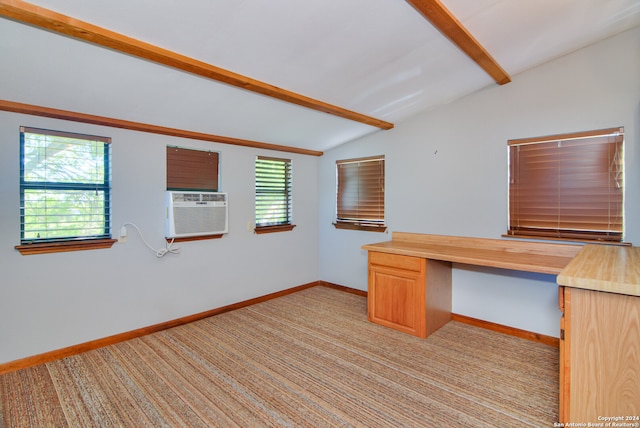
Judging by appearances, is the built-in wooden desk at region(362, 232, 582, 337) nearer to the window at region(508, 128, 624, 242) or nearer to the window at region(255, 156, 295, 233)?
the window at region(508, 128, 624, 242)

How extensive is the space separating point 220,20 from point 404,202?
112 inches

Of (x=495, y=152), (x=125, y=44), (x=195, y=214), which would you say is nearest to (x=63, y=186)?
(x=195, y=214)

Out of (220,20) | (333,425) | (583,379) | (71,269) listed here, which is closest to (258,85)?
(220,20)

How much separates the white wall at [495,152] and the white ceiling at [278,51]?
217mm

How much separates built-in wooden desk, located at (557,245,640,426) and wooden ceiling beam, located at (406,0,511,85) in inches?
65.1

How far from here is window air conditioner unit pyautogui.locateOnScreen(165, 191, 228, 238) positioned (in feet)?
10.7

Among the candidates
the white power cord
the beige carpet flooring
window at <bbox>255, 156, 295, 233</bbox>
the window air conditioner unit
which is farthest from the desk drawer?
the white power cord

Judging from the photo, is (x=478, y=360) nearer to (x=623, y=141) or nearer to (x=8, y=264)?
(x=623, y=141)

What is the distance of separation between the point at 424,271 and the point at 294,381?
5.01 feet

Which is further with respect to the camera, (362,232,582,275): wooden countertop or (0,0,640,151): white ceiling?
(362,232,582,275): wooden countertop

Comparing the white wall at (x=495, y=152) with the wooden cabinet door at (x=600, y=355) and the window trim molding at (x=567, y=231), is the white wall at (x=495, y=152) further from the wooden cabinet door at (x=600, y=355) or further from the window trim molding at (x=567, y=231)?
the wooden cabinet door at (x=600, y=355)

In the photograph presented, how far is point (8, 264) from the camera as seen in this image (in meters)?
2.47

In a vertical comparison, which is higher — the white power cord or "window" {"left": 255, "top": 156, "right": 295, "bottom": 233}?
"window" {"left": 255, "top": 156, "right": 295, "bottom": 233}

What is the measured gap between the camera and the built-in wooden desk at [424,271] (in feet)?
9.46
